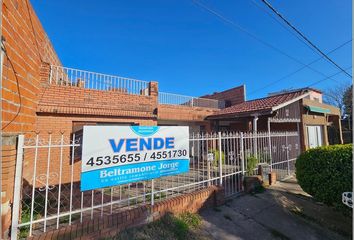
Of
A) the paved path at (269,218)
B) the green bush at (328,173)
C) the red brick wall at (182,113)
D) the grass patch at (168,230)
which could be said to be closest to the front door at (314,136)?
the red brick wall at (182,113)

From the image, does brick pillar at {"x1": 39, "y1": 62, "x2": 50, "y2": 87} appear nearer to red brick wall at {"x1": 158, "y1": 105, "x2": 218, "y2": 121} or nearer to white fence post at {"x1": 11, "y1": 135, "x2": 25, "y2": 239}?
white fence post at {"x1": 11, "y1": 135, "x2": 25, "y2": 239}

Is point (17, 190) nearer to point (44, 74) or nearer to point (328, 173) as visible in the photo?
point (44, 74)

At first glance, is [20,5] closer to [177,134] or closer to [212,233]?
[177,134]

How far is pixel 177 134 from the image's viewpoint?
4480 mm

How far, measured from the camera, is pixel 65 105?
24.2 ft

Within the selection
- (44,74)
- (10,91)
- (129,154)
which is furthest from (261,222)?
(44,74)

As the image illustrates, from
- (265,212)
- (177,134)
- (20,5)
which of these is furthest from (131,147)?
(265,212)

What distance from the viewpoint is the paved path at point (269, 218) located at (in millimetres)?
3965

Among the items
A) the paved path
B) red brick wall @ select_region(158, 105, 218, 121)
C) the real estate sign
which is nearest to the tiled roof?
red brick wall @ select_region(158, 105, 218, 121)

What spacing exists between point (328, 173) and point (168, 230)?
400 centimetres

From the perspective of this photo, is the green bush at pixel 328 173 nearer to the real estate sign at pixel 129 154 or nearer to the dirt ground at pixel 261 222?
the dirt ground at pixel 261 222

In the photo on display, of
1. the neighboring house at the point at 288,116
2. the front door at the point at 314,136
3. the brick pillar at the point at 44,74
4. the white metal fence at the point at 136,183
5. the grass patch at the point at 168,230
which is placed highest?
the brick pillar at the point at 44,74

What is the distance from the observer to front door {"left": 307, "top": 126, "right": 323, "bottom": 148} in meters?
11.1

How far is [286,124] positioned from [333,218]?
22.0ft
